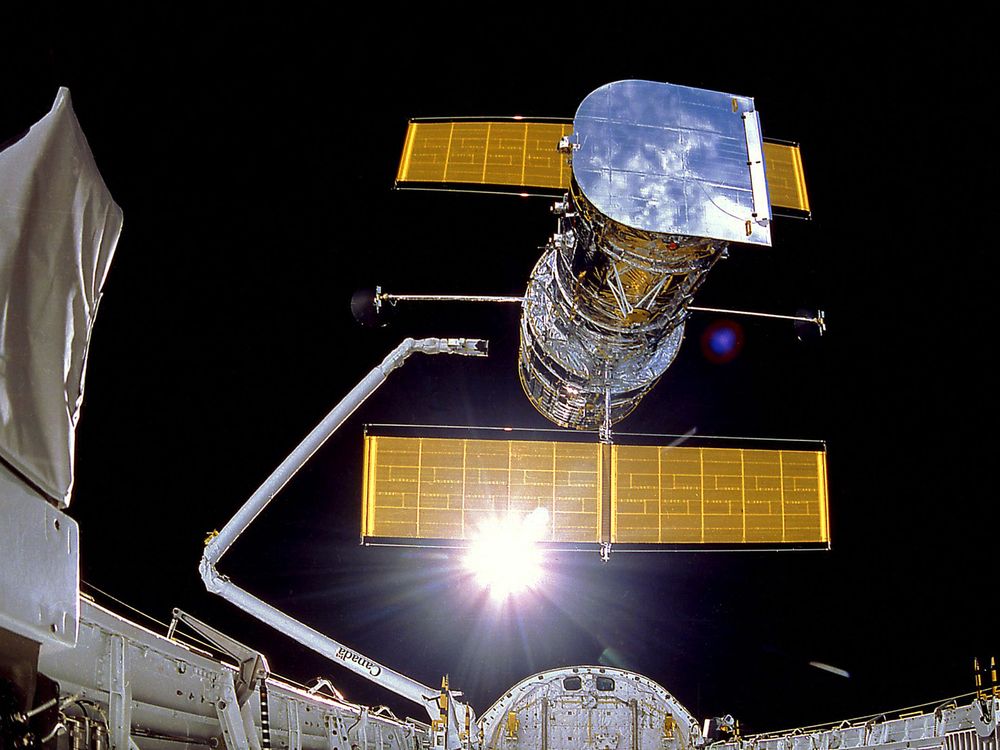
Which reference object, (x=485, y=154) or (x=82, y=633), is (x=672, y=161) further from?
(x=485, y=154)

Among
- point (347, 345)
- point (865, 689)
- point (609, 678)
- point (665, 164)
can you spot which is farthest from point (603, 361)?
point (865, 689)

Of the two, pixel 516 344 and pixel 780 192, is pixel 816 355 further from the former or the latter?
pixel 516 344

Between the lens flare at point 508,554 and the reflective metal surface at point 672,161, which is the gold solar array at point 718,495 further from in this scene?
the reflective metal surface at point 672,161

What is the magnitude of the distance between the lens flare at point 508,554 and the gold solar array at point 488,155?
8.97 ft

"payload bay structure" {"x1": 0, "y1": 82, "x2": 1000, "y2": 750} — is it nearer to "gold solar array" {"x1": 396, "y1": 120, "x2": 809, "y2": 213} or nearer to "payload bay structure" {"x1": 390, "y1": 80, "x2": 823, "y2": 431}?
"payload bay structure" {"x1": 390, "y1": 80, "x2": 823, "y2": 431}

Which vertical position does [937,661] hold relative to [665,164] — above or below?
below

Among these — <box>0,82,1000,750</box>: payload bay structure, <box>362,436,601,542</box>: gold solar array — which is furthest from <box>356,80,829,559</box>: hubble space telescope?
<box>0,82,1000,750</box>: payload bay structure

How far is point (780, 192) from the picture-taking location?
23.6 feet

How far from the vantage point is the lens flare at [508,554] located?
7066 millimetres

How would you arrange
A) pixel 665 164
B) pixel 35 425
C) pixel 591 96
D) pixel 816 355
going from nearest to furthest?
1. pixel 35 425
2. pixel 665 164
3. pixel 591 96
4. pixel 816 355

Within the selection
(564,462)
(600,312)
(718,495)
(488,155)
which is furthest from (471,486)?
(600,312)

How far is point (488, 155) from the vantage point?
712 cm

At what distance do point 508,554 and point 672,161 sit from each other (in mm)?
4021

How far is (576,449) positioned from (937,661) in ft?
11.0
